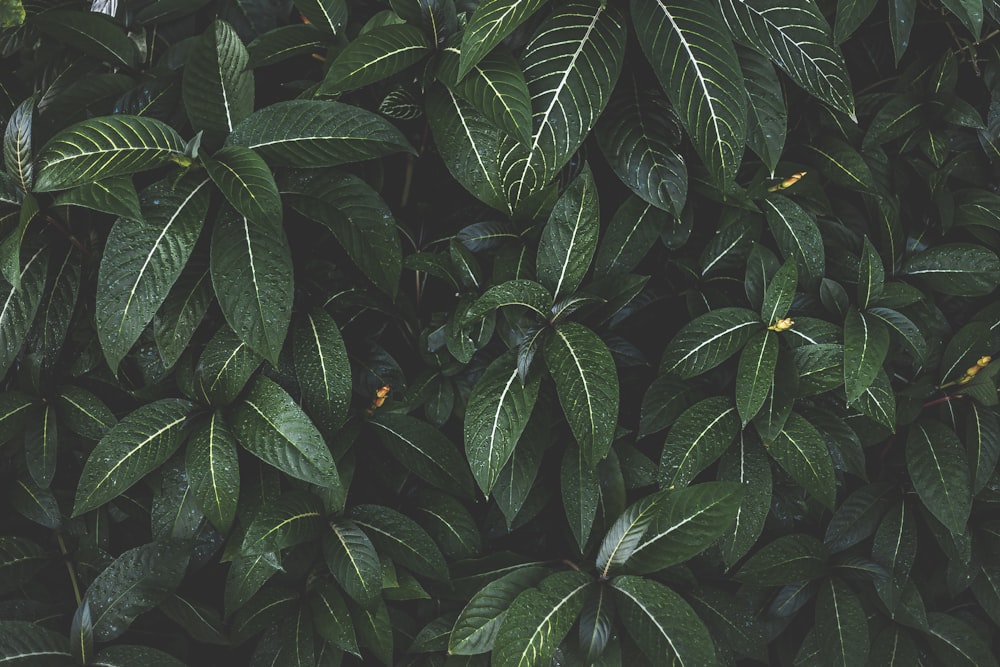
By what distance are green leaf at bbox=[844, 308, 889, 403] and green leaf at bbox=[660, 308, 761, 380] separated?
0.19 metres

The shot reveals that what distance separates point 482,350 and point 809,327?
0.73 meters

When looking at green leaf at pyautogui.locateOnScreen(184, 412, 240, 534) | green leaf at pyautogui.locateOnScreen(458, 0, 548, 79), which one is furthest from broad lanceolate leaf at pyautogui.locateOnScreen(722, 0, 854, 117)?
green leaf at pyautogui.locateOnScreen(184, 412, 240, 534)

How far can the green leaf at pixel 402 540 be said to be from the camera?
182 cm

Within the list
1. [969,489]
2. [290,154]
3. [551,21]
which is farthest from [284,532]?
[969,489]

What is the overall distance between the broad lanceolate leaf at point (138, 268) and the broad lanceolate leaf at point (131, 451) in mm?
207

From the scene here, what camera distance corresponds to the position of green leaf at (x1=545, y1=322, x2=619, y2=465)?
1.64m

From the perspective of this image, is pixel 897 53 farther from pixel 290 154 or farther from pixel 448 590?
pixel 448 590

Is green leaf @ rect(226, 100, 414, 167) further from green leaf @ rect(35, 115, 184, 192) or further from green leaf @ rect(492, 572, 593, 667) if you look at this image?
green leaf @ rect(492, 572, 593, 667)

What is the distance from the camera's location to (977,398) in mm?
1980

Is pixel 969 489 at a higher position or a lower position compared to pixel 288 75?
lower

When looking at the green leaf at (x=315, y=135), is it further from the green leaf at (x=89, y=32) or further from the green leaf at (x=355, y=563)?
the green leaf at (x=355, y=563)

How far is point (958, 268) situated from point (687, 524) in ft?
2.99

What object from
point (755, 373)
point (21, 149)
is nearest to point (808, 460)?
point (755, 373)

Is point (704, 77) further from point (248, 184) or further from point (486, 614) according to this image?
point (486, 614)
